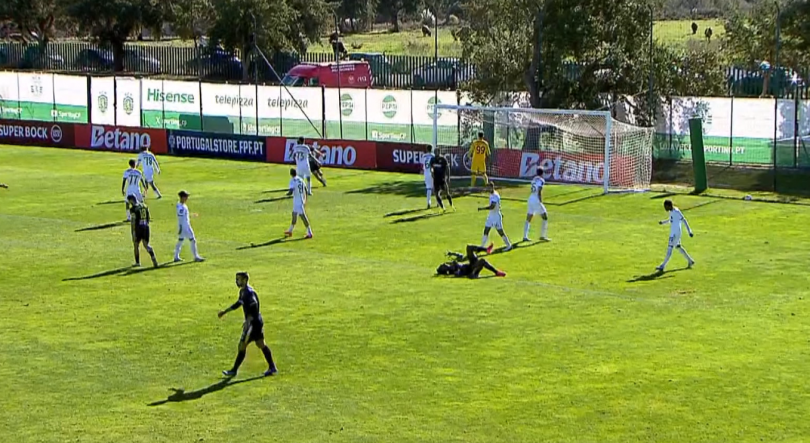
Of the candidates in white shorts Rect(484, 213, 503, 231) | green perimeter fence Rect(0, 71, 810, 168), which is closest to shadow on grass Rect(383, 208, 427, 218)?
white shorts Rect(484, 213, 503, 231)

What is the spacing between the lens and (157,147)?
5600 centimetres

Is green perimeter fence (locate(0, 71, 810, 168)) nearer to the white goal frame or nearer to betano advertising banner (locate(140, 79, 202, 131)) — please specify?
betano advertising banner (locate(140, 79, 202, 131))

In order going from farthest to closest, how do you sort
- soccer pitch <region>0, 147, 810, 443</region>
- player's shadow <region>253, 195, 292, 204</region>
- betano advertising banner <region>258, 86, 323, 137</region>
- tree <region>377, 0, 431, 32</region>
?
tree <region>377, 0, 431, 32</region>, betano advertising banner <region>258, 86, 323, 137</region>, player's shadow <region>253, 195, 292, 204</region>, soccer pitch <region>0, 147, 810, 443</region>

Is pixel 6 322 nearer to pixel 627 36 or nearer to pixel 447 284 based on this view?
pixel 447 284

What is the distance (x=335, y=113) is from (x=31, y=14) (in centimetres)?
5395

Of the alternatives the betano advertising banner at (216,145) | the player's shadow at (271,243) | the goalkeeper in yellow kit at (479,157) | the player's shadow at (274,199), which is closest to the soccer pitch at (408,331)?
the player's shadow at (271,243)

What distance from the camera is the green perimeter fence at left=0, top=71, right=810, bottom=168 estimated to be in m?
47.5

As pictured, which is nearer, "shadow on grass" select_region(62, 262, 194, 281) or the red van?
"shadow on grass" select_region(62, 262, 194, 281)

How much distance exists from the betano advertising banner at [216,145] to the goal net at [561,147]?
9454 mm

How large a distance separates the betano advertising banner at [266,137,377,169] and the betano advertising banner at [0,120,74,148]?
1233 centimetres

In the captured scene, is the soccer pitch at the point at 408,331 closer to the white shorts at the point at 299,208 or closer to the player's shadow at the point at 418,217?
the player's shadow at the point at 418,217

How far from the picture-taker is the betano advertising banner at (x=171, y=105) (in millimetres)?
59938

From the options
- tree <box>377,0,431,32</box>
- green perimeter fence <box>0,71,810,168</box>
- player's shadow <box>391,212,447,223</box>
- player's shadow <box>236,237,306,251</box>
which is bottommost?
player's shadow <box>236,237,306,251</box>

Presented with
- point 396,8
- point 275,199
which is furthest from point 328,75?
point 396,8
